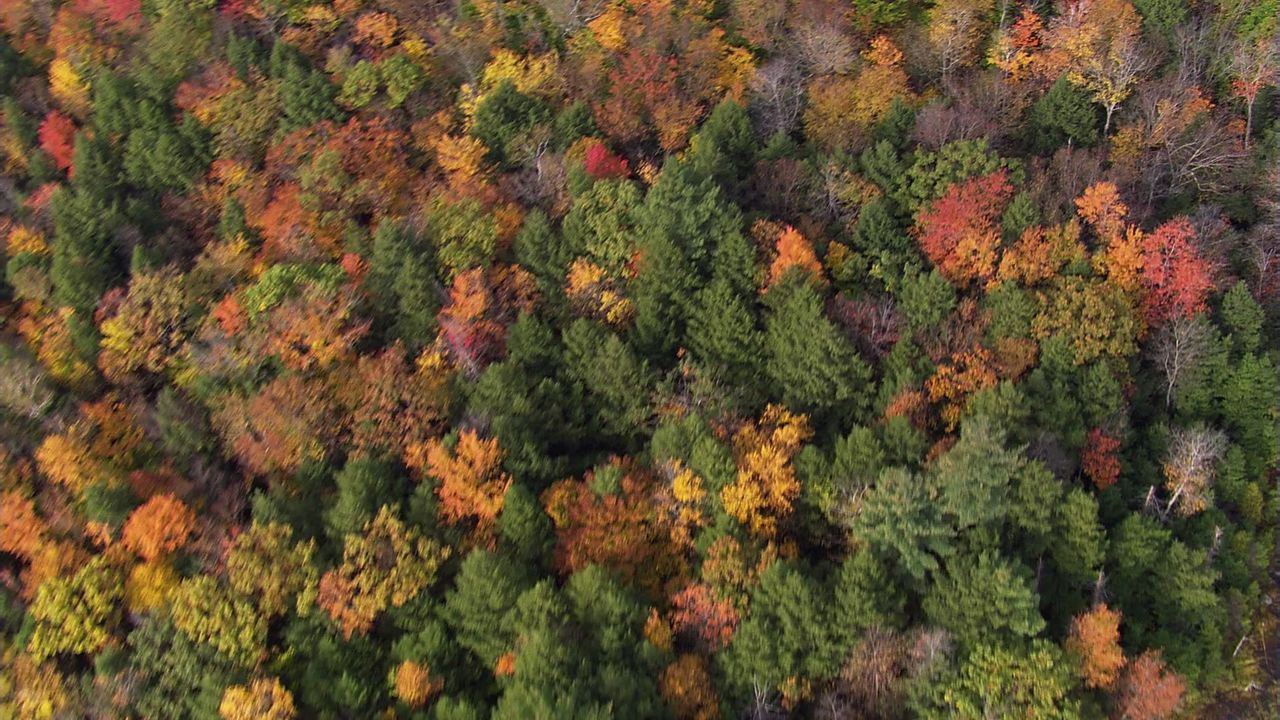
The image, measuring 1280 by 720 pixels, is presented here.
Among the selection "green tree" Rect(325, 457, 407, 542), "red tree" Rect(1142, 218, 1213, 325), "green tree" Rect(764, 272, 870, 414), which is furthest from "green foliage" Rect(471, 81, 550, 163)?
"red tree" Rect(1142, 218, 1213, 325)

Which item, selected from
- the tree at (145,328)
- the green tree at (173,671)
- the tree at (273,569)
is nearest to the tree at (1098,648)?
the tree at (273,569)

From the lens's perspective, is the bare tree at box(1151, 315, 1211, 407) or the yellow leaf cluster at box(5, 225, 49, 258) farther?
the yellow leaf cluster at box(5, 225, 49, 258)

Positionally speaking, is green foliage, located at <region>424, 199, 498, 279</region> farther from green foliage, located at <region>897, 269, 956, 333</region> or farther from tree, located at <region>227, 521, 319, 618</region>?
green foliage, located at <region>897, 269, 956, 333</region>

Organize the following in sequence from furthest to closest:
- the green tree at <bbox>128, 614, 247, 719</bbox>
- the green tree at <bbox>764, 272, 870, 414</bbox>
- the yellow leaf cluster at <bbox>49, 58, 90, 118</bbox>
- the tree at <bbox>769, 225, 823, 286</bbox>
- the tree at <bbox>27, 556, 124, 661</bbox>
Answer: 1. the yellow leaf cluster at <bbox>49, 58, 90, 118</bbox>
2. the tree at <bbox>769, 225, 823, 286</bbox>
3. the green tree at <bbox>764, 272, 870, 414</bbox>
4. the tree at <bbox>27, 556, 124, 661</bbox>
5. the green tree at <bbox>128, 614, 247, 719</bbox>

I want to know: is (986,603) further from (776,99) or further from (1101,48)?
(1101,48)

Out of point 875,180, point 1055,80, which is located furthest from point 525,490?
point 1055,80

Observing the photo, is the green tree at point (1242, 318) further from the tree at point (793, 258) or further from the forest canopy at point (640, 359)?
the tree at point (793, 258)

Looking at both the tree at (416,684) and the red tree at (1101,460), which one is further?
the red tree at (1101,460)
